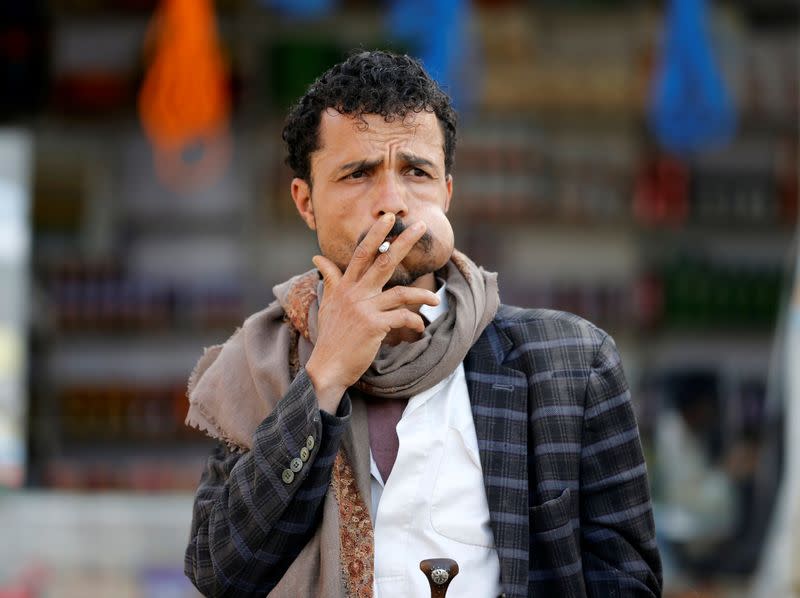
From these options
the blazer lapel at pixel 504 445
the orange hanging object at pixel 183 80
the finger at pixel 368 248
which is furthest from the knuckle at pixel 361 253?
the orange hanging object at pixel 183 80

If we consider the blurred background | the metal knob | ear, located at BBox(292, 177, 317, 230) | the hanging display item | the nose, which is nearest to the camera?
the metal knob

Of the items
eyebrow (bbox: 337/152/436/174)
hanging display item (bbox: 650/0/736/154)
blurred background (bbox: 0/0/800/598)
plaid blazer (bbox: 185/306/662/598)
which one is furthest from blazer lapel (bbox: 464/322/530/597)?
blurred background (bbox: 0/0/800/598)

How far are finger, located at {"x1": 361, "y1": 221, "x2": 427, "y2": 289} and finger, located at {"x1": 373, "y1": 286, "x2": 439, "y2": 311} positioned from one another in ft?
0.05

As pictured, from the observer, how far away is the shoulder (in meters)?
1.47

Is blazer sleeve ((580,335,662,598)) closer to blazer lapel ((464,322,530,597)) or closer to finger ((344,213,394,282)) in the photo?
blazer lapel ((464,322,530,597))

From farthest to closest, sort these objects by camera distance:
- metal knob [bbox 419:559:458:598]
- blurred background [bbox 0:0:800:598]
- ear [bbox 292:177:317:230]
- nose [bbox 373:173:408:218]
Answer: blurred background [bbox 0:0:800:598] < ear [bbox 292:177:317:230] < nose [bbox 373:173:408:218] < metal knob [bbox 419:559:458:598]

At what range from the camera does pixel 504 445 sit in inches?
56.1

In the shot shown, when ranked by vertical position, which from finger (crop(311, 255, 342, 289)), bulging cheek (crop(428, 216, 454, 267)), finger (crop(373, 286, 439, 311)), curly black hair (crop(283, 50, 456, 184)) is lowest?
finger (crop(373, 286, 439, 311))

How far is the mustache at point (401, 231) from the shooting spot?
1395mm

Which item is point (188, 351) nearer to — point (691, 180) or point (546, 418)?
point (691, 180)

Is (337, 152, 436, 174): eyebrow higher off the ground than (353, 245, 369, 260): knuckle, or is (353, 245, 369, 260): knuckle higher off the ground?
(337, 152, 436, 174): eyebrow

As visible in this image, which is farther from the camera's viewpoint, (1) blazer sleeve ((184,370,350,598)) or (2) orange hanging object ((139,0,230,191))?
(2) orange hanging object ((139,0,230,191))

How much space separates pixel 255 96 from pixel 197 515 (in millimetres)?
4374

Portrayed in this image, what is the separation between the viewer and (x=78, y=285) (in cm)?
551
